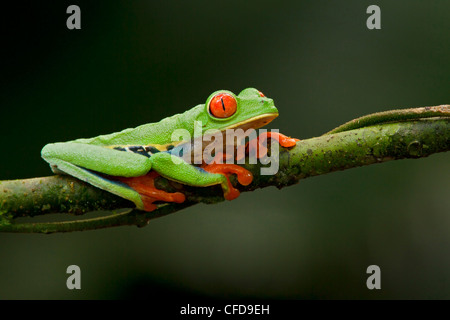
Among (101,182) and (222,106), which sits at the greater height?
Result: (222,106)

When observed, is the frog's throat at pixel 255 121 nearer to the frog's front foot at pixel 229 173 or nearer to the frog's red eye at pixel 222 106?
the frog's red eye at pixel 222 106

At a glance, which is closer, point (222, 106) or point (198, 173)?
point (198, 173)

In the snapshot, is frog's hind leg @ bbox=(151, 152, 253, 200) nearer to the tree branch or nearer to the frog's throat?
the tree branch

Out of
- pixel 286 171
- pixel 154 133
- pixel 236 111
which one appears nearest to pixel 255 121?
pixel 236 111

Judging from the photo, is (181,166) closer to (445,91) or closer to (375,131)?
(375,131)

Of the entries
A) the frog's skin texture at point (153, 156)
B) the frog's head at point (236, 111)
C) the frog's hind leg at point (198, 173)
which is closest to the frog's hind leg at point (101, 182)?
the frog's skin texture at point (153, 156)

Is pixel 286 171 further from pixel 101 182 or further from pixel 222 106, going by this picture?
pixel 101 182
